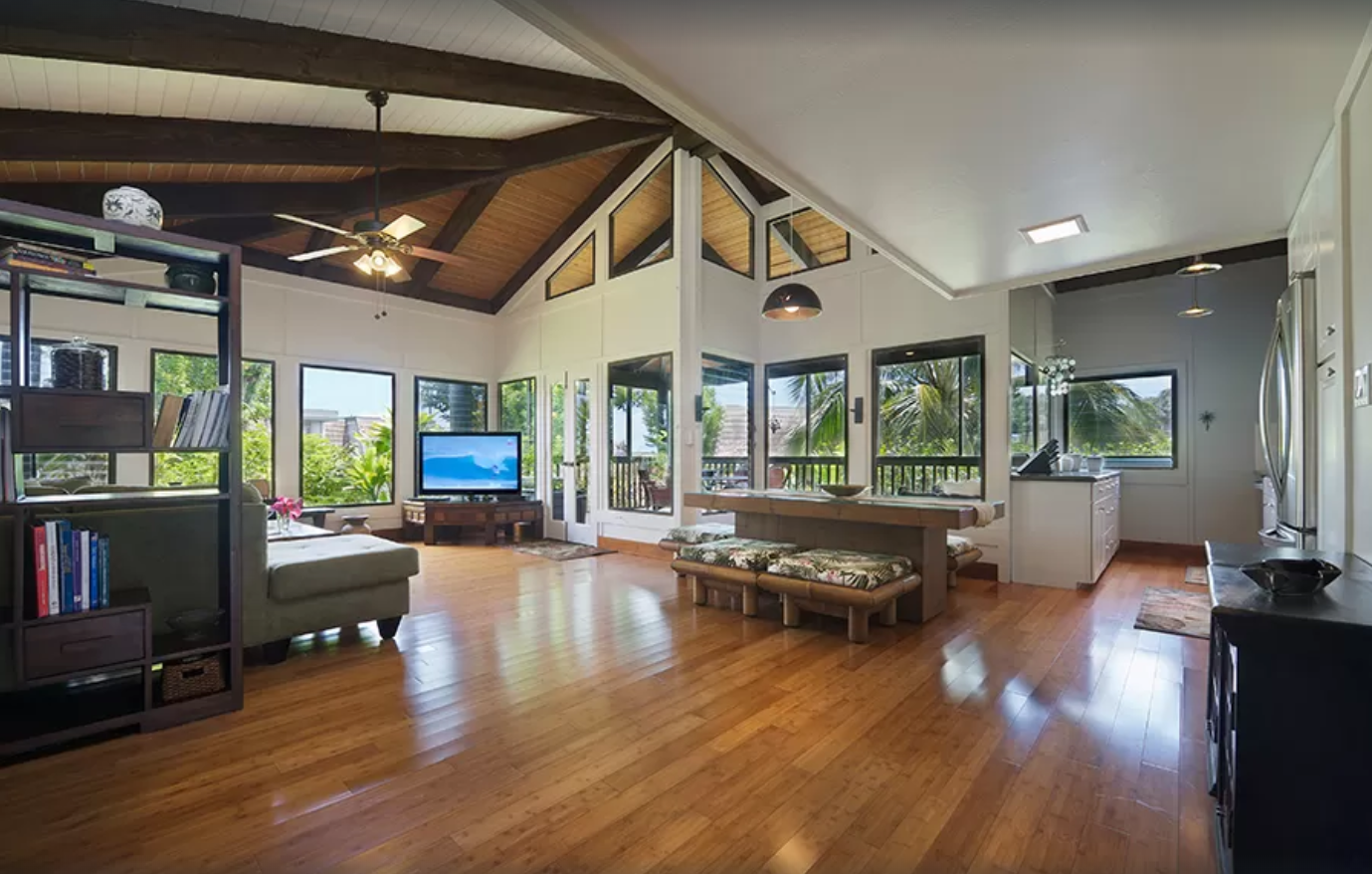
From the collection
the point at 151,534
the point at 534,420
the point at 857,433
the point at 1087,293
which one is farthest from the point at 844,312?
the point at 151,534

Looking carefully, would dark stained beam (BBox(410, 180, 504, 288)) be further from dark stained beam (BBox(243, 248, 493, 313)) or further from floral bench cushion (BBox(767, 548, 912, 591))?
floral bench cushion (BBox(767, 548, 912, 591))

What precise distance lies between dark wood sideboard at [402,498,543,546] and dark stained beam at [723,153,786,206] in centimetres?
486

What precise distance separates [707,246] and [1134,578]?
5.37m

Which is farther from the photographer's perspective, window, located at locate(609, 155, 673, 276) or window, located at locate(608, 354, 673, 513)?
window, located at locate(609, 155, 673, 276)

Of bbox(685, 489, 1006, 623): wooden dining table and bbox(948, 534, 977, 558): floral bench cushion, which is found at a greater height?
bbox(685, 489, 1006, 623): wooden dining table

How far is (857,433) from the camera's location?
21.2ft

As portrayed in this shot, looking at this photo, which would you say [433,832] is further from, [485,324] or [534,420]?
[485,324]

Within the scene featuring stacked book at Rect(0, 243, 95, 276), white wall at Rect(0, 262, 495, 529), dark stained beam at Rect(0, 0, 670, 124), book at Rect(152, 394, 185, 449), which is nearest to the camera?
stacked book at Rect(0, 243, 95, 276)

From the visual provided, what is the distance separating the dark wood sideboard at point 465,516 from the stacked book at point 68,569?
5000mm

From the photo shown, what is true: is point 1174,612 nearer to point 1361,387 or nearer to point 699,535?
point 1361,387

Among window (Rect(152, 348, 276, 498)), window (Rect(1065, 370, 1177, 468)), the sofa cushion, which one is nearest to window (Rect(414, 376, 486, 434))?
window (Rect(152, 348, 276, 498))

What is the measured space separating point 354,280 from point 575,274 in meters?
2.80

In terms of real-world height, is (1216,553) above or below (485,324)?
below

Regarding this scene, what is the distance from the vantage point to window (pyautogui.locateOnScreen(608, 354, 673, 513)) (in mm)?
6637
